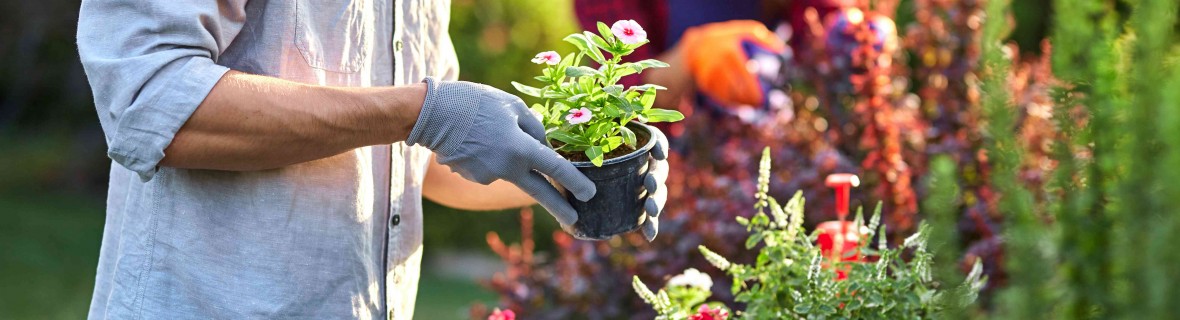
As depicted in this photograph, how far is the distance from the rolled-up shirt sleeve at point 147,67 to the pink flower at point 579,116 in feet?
1.63

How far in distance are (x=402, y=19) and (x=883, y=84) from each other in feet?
5.95

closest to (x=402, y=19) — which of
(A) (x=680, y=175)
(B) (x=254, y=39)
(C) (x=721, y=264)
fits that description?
(B) (x=254, y=39)

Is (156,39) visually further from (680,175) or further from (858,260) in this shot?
(680,175)

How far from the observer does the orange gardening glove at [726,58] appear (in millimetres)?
3520

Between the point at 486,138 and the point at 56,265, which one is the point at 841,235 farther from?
the point at 56,265

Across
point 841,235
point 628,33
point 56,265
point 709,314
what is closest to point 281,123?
point 628,33

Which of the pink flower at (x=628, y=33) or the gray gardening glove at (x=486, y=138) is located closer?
the gray gardening glove at (x=486, y=138)

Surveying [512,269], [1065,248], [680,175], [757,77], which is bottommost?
[512,269]

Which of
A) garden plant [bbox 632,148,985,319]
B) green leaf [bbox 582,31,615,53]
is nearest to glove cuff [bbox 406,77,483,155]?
green leaf [bbox 582,31,615,53]

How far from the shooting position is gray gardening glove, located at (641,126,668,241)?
6.23 feet

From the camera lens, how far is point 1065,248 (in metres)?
1.06

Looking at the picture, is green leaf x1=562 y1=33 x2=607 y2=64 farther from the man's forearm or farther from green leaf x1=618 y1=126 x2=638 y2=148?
the man's forearm

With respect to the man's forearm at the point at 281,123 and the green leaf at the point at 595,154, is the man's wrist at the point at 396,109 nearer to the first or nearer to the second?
the man's forearm at the point at 281,123

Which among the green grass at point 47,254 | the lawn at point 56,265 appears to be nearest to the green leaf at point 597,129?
the lawn at point 56,265
